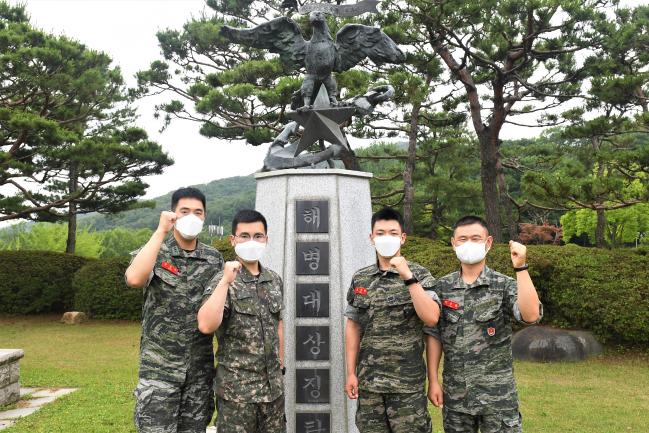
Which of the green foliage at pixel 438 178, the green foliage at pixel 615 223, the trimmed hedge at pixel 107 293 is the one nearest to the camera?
the trimmed hedge at pixel 107 293

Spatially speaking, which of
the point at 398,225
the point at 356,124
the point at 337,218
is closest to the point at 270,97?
the point at 356,124

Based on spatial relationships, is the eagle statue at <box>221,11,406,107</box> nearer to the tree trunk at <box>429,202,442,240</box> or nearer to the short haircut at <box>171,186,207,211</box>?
the short haircut at <box>171,186,207,211</box>


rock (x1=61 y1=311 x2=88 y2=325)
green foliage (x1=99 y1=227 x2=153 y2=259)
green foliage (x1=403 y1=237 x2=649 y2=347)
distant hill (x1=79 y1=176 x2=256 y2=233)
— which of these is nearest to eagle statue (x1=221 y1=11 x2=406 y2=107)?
green foliage (x1=403 y1=237 x2=649 y2=347)

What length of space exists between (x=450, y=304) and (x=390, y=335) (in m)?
0.31

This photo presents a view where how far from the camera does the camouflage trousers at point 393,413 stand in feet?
8.36

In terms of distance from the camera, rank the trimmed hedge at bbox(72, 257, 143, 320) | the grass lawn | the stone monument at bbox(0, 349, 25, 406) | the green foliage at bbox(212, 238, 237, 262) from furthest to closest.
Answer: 1. the trimmed hedge at bbox(72, 257, 143, 320)
2. the green foliage at bbox(212, 238, 237, 262)
3. the stone monument at bbox(0, 349, 25, 406)
4. the grass lawn

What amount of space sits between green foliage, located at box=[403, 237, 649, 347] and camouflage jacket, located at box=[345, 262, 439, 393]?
5.95 m

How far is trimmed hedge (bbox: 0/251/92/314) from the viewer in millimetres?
11773

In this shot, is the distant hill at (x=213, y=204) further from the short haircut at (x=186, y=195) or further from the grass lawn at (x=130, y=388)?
the short haircut at (x=186, y=195)

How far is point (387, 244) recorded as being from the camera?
2.64m

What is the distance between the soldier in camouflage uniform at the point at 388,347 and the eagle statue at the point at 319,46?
1902 millimetres

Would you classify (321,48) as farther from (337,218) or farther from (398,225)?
(398,225)

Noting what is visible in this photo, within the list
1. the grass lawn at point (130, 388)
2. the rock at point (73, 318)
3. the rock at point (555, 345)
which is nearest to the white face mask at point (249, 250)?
the grass lawn at point (130, 388)

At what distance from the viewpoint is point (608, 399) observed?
19.1 ft
